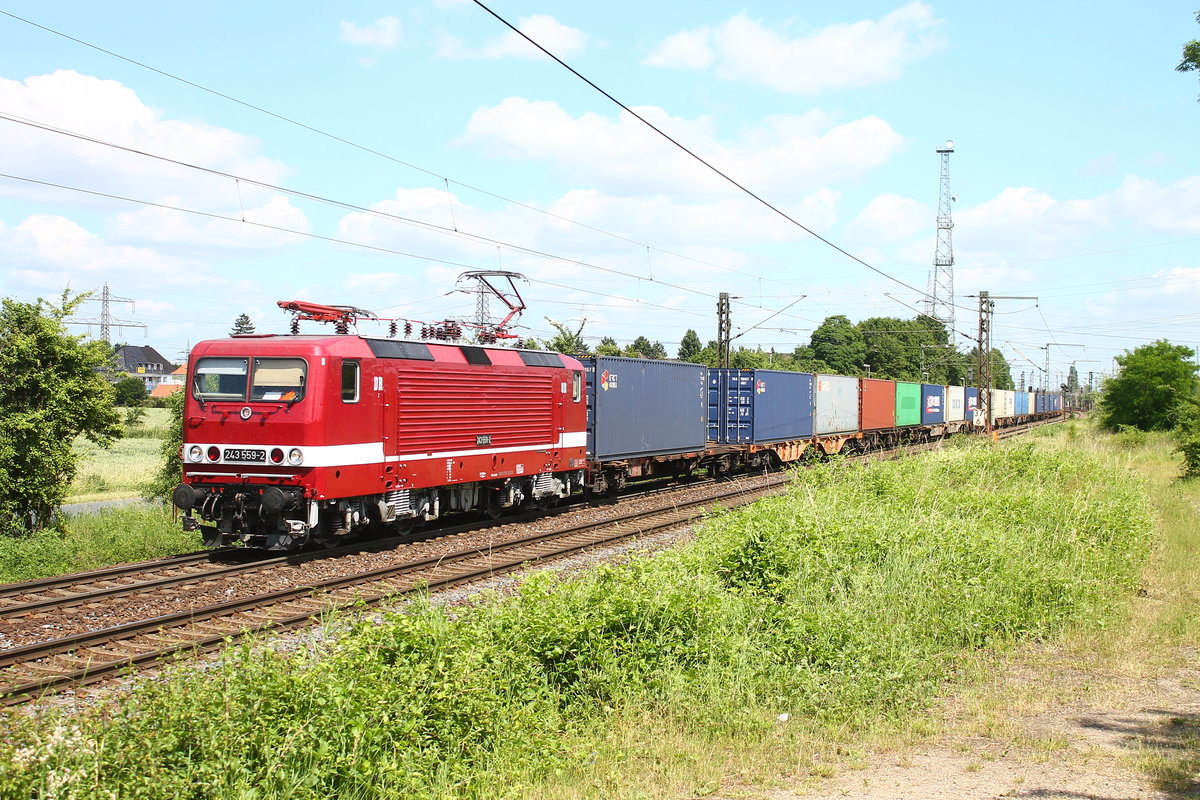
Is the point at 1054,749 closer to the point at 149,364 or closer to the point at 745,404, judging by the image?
the point at 745,404

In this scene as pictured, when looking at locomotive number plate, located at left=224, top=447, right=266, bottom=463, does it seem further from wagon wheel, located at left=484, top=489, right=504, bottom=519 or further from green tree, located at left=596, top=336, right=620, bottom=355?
green tree, located at left=596, top=336, right=620, bottom=355

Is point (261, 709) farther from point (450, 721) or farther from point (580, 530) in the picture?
point (580, 530)

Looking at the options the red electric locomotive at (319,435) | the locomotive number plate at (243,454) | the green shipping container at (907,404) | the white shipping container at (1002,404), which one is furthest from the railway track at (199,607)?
the white shipping container at (1002,404)

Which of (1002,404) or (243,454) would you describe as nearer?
(243,454)

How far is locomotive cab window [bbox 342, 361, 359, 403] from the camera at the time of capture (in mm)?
12852

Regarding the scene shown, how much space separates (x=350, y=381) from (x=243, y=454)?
6.03ft

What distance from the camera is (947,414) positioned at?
44906mm

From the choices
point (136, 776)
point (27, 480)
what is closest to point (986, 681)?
point (136, 776)

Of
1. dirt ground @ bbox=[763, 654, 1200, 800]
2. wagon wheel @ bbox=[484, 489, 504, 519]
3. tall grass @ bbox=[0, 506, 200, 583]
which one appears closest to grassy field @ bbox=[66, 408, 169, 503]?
tall grass @ bbox=[0, 506, 200, 583]

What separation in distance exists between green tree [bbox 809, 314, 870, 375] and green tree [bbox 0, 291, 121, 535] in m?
73.9

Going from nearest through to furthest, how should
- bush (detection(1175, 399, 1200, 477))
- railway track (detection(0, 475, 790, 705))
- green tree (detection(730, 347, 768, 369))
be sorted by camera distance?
1. railway track (detection(0, 475, 790, 705))
2. bush (detection(1175, 399, 1200, 477))
3. green tree (detection(730, 347, 768, 369))

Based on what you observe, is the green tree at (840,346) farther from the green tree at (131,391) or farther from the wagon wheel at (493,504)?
the wagon wheel at (493,504)

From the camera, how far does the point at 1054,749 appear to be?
6.11m

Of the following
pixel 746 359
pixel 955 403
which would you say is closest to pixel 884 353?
pixel 746 359
